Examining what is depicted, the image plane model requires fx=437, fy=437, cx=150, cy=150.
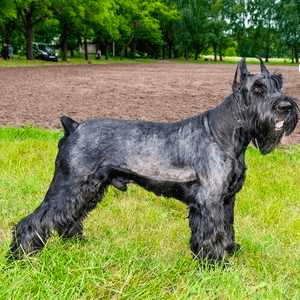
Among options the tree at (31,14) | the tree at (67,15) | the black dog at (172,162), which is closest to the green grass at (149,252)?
the black dog at (172,162)

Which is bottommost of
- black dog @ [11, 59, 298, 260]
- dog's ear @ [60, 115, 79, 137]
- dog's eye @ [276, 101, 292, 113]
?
black dog @ [11, 59, 298, 260]

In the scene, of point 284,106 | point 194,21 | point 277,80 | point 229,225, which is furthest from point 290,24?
point 284,106

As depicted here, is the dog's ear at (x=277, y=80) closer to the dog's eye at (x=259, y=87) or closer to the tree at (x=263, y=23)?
the dog's eye at (x=259, y=87)

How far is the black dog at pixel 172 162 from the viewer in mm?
3750

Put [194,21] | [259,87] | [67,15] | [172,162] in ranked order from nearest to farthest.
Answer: [259,87] → [172,162] → [67,15] → [194,21]

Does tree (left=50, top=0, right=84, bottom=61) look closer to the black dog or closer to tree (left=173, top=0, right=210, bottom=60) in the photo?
tree (left=173, top=0, right=210, bottom=60)

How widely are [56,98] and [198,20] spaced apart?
65248mm

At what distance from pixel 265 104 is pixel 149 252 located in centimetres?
186

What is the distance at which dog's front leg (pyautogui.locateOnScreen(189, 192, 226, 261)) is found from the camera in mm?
3770

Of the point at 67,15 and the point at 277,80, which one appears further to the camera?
the point at 67,15

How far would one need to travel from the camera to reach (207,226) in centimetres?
378

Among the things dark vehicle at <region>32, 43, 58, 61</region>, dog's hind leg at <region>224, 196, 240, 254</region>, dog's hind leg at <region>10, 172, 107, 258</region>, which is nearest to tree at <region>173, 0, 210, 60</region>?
dark vehicle at <region>32, 43, 58, 61</region>

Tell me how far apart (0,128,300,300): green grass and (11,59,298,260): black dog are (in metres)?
0.29

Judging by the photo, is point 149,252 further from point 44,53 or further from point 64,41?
point 64,41
